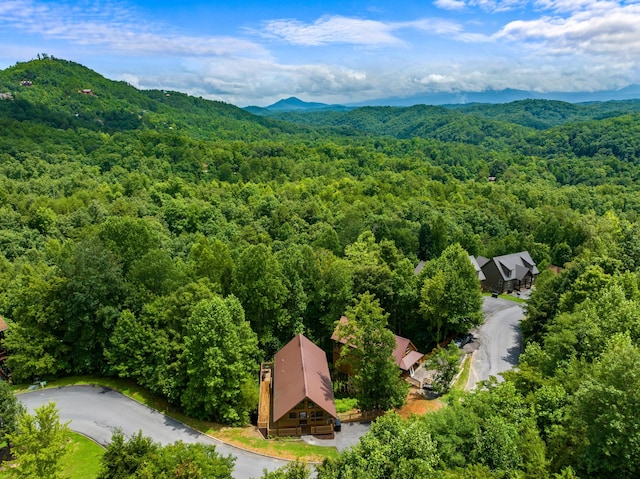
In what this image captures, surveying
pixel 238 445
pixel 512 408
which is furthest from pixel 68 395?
pixel 512 408

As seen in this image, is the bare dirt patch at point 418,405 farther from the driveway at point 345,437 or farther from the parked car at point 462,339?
the parked car at point 462,339

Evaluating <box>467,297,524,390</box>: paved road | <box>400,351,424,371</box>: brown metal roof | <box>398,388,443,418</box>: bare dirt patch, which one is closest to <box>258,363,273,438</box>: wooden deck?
<box>398,388,443,418</box>: bare dirt patch

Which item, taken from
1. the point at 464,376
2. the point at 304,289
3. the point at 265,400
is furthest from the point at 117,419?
the point at 464,376

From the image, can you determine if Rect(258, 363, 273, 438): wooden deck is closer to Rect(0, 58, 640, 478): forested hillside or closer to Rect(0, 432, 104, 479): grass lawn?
Rect(0, 58, 640, 478): forested hillside

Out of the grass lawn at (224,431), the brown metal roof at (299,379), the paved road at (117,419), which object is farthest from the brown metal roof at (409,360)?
the paved road at (117,419)

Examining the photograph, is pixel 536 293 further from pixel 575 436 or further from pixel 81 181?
pixel 81 181

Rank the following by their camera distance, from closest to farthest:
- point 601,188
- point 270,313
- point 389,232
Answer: point 270,313 < point 389,232 < point 601,188
